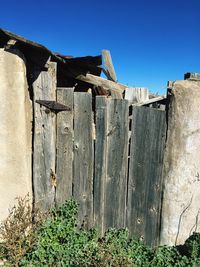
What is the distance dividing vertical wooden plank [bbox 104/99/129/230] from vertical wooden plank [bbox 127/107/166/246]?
9cm

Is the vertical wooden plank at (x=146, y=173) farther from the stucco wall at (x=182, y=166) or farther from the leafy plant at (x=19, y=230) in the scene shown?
the leafy plant at (x=19, y=230)

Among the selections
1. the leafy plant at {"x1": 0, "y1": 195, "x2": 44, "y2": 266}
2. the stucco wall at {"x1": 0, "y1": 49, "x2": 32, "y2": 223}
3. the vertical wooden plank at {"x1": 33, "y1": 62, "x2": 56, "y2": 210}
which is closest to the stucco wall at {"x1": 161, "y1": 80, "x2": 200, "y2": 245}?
the vertical wooden plank at {"x1": 33, "y1": 62, "x2": 56, "y2": 210}

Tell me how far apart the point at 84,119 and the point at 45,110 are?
519 mm

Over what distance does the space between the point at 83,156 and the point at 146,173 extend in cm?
84

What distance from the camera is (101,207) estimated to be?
374 cm

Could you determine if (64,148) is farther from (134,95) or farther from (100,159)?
(134,95)

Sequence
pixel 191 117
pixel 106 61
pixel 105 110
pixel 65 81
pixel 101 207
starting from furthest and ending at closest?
pixel 106 61
pixel 65 81
pixel 101 207
pixel 105 110
pixel 191 117

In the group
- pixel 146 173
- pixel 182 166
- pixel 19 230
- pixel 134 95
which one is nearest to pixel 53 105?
pixel 134 95

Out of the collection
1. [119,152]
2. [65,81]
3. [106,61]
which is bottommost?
[119,152]

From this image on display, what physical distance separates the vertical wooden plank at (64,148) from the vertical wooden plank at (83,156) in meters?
0.07

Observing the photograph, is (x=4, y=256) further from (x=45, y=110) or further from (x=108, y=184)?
(x=45, y=110)

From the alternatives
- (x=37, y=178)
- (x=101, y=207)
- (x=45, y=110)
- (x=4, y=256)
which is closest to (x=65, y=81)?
(x=45, y=110)

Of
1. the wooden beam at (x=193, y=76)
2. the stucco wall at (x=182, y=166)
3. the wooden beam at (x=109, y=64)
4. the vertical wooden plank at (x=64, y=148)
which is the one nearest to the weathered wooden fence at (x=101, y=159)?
the vertical wooden plank at (x=64, y=148)

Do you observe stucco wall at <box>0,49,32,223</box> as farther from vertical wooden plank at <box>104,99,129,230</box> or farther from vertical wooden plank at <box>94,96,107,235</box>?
vertical wooden plank at <box>104,99,129,230</box>
